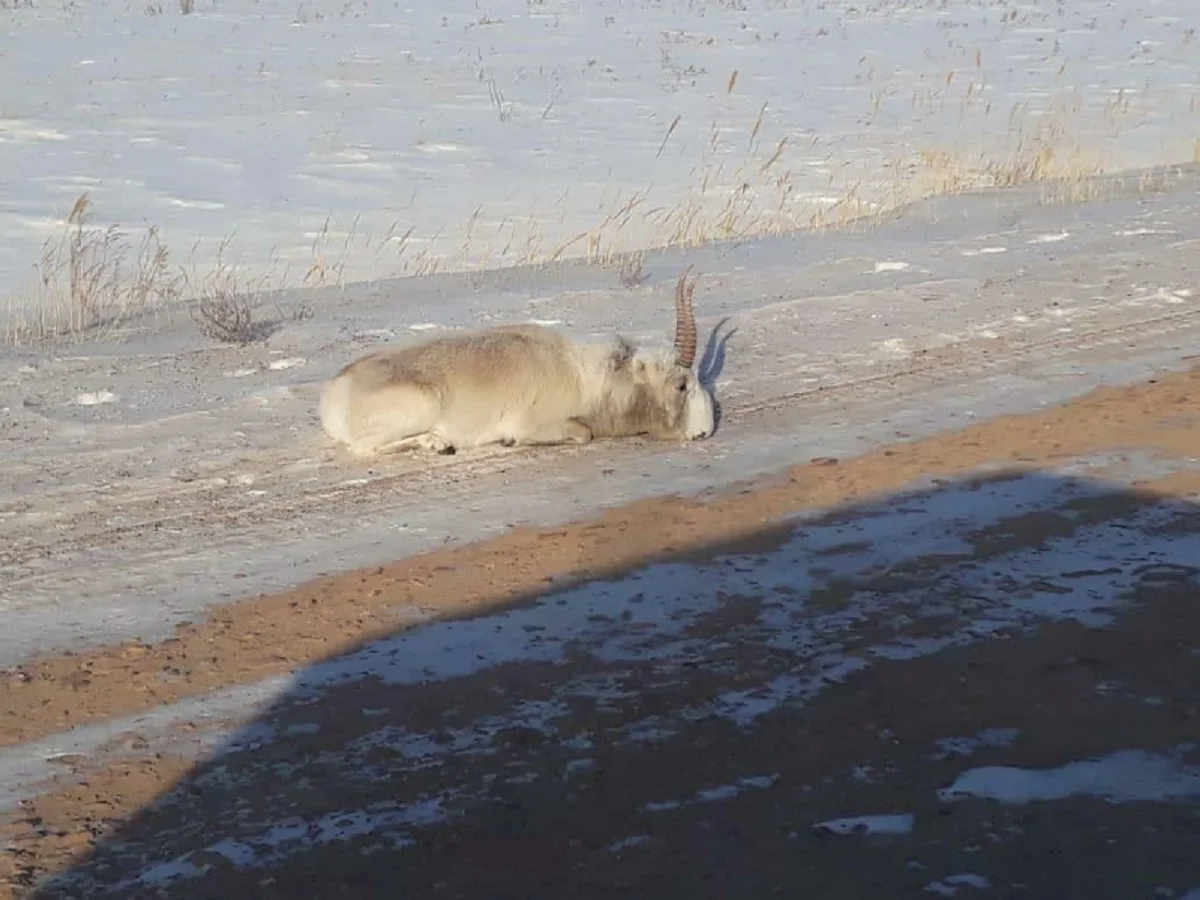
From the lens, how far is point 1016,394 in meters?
10.7

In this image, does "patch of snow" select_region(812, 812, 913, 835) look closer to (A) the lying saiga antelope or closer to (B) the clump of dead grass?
(A) the lying saiga antelope

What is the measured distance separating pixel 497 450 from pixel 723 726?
412cm

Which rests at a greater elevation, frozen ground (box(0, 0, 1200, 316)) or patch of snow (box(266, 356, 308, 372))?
frozen ground (box(0, 0, 1200, 316))

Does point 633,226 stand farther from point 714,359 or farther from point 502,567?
point 502,567

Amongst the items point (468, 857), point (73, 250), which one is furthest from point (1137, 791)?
point (73, 250)

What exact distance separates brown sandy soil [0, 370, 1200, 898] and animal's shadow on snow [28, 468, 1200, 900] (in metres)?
0.01

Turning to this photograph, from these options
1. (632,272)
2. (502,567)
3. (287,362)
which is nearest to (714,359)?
(632,272)

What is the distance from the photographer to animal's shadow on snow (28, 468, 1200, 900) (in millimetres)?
5262

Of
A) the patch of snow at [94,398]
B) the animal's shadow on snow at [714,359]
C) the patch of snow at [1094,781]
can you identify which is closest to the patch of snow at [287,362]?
the patch of snow at [94,398]

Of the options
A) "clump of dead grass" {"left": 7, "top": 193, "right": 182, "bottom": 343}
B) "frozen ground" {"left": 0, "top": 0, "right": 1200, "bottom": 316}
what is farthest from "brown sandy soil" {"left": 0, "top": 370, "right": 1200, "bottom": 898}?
"frozen ground" {"left": 0, "top": 0, "right": 1200, "bottom": 316}

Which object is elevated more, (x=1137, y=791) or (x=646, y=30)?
(x=646, y=30)

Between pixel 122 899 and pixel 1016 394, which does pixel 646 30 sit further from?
pixel 122 899

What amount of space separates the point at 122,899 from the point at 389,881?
2.70ft

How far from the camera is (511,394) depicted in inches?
395
